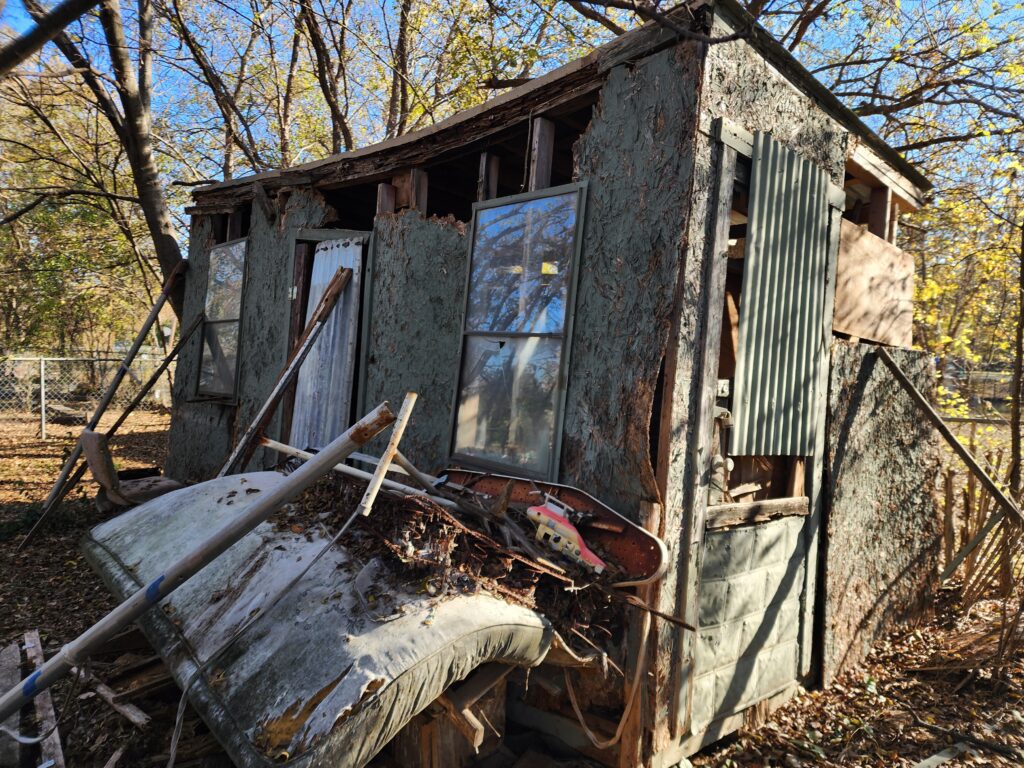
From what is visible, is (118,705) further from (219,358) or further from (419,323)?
(219,358)

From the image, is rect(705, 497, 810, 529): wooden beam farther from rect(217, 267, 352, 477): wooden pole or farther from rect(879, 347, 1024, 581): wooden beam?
rect(217, 267, 352, 477): wooden pole

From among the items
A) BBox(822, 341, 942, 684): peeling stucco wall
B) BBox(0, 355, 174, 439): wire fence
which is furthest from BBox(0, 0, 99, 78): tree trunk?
BBox(0, 355, 174, 439): wire fence

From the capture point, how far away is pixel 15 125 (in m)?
11.0

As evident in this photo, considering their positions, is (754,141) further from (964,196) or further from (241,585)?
(964,196)

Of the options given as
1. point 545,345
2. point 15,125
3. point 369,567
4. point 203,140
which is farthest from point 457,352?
point 203,140

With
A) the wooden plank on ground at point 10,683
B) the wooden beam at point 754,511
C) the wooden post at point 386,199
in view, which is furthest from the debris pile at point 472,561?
the wooden post at point 386,199

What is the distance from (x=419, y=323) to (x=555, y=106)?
1.79 metres

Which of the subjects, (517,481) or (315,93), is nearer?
(517,481)

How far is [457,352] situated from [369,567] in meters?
2.05

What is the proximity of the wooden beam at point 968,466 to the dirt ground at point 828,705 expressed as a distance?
1.95ft

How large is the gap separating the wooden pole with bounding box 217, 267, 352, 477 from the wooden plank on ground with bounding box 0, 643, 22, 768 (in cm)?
172

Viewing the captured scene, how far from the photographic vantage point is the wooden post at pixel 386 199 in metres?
5.07

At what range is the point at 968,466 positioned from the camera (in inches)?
215

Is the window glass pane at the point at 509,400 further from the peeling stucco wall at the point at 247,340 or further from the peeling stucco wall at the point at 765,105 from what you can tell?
the peeling stucco wall at the point at 247,340
